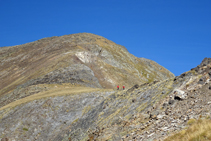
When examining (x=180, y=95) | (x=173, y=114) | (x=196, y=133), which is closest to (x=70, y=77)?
(x=180, y=95)

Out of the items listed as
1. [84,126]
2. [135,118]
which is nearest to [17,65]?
[84,126]

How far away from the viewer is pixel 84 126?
31062mm

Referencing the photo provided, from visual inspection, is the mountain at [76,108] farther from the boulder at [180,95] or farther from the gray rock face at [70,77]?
the boulder at [180,95]

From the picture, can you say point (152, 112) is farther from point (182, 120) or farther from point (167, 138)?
point (167, 138)

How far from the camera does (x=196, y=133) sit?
11.2 m

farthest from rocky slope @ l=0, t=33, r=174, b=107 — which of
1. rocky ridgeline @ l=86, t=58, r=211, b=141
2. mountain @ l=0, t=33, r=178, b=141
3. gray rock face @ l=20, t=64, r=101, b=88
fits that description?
rocky ridgeline @ l=86, t=58, r=211, b=141

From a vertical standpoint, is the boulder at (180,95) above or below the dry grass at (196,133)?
above

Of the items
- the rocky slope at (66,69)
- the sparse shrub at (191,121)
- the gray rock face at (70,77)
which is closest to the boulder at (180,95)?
the sparse shrub at (191,121)

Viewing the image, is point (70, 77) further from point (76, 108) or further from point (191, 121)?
point (191, 121)

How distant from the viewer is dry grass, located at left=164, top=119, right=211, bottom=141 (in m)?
10.9

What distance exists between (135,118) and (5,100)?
5364cm

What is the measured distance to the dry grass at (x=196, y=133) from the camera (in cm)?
1086

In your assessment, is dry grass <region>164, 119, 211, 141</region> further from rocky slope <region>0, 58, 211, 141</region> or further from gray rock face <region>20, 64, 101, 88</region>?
gray rock face <region>20, 64, 101, 88</region>

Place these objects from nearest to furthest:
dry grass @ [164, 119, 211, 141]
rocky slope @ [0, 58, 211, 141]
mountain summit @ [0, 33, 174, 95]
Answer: dry grass @ [164, 119, 211, 141]
rocky slope @ [0, 58, 211, 141]
mountain summit @ [0, 33, 174, 95]
